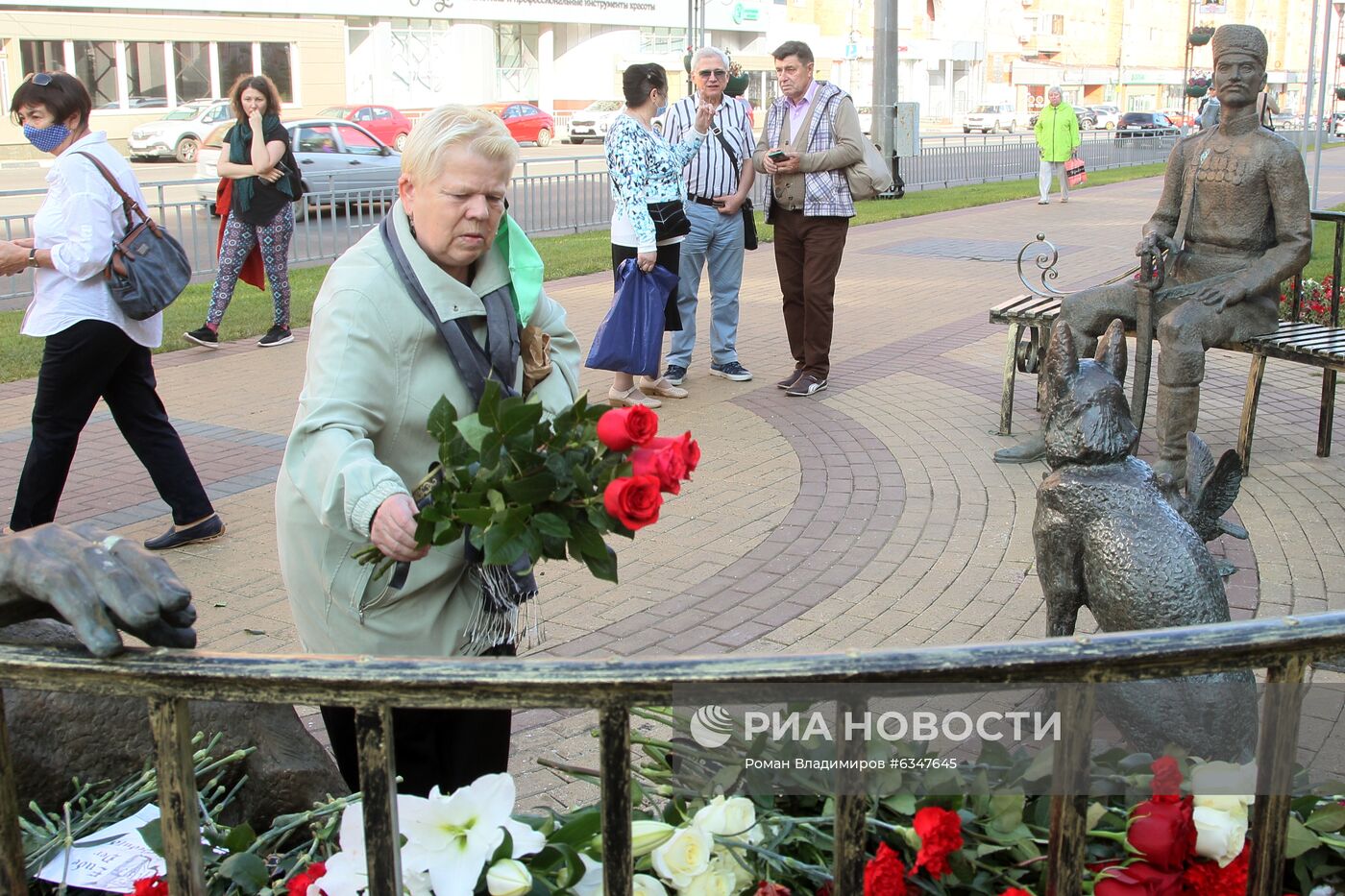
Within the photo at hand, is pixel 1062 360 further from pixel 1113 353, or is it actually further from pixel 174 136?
pixel 174 136

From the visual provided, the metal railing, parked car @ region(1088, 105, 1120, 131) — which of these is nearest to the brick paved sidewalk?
the metal railing

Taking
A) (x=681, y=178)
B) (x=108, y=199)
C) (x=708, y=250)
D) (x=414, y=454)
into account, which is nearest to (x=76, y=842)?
(x=414, y=454)

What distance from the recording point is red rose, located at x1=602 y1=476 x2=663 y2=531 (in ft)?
6.44

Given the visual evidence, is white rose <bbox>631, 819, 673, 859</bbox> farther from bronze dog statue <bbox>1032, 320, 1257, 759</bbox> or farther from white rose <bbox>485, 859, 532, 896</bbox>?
bronze dog statue <bbox>1032, 320, 1257, 759</bbox>

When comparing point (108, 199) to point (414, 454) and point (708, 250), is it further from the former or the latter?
point (708, 250)

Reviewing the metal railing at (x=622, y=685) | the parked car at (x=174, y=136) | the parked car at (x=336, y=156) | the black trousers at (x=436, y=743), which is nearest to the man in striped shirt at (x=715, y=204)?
the black trousers at (x=436, y=743)

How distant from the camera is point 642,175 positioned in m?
7.54

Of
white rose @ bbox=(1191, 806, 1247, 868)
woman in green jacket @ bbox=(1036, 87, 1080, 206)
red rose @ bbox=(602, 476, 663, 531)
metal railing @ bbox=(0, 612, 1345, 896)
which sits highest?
woman in green jacket @ bbox=(1036, 87, 1080, 206)

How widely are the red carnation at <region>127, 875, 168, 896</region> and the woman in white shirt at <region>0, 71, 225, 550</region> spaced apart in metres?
3.82

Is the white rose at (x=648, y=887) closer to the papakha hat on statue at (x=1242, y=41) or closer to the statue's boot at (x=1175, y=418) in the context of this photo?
the statue's boot at (x=1175, y=418)

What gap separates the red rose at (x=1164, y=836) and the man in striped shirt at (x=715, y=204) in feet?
21.7

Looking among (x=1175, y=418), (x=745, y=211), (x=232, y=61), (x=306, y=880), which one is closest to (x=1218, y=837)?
(x=306, y=880)

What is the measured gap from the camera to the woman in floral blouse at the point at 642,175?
7.51m

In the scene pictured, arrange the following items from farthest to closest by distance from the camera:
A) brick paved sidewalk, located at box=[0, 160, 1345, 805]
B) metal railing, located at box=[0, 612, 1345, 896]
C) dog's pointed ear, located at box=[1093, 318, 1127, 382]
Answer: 1. brick paved sidewalk, located at box=[0, 160, 1345, 805]
2. dog's pointed ear, located at box=[1093, 318, 1127, 382]
3. metal railing, located at box=[0, 612, 1345, 896]
